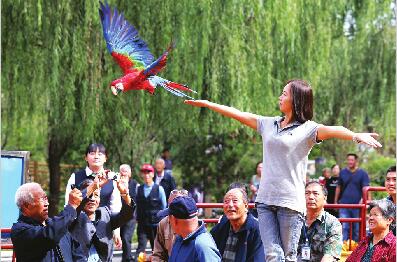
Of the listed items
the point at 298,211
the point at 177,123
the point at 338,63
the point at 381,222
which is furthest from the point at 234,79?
the point at 298,211

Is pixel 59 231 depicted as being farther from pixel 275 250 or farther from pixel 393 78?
pixel 393 78

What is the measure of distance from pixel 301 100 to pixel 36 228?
186cm

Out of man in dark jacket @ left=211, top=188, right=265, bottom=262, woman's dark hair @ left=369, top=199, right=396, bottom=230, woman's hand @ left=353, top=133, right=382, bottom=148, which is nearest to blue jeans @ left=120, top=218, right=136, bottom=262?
woman's dark hair @ left=369, top=199, right=396, bottom=230

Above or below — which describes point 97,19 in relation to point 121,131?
above

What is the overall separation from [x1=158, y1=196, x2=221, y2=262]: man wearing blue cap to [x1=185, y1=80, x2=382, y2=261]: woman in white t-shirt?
417mm

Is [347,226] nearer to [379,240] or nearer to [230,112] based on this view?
[379,240]

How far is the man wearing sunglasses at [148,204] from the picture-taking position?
39.4 feet

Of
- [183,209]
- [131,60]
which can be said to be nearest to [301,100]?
[183,209]

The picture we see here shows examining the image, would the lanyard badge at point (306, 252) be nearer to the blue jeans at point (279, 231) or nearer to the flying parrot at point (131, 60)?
the blue jeans at point (279, 231)

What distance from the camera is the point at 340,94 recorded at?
2117 centimetres

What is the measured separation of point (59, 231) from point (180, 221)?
0.94m

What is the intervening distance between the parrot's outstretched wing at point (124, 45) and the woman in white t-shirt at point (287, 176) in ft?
5.18

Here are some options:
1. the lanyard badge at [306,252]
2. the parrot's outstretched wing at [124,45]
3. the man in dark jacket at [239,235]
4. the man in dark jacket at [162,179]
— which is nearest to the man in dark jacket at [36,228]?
the man in dark jacket at [239,235]

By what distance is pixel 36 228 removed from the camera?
5.85 metres
